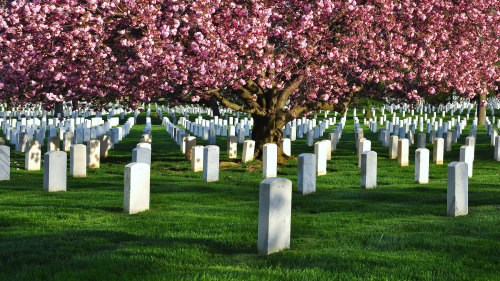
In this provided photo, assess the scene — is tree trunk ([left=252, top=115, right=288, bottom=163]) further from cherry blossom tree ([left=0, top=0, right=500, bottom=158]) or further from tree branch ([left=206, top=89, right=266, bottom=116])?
tree branch ([left=206, top=89, right=266, bottom=116])

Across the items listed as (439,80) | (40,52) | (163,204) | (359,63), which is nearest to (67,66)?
(40,52)

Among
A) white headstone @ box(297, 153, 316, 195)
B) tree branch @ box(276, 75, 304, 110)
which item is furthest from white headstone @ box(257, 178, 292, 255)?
tree branch @ box(276, 75, 304, 110)

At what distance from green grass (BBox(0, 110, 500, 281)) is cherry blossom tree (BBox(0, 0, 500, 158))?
120 inches

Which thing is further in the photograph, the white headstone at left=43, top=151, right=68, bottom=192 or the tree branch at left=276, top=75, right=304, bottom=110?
the tree branch at left=276, top=75, right=304, bottom=110

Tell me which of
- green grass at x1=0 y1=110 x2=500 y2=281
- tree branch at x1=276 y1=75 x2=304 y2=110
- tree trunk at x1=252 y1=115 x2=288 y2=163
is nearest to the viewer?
green grass at x1=0 y1=110 x2=500 y2=281

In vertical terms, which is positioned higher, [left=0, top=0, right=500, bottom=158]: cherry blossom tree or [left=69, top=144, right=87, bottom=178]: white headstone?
[left=0, top=0, right=500, bottom=158]: cherry blossom tree

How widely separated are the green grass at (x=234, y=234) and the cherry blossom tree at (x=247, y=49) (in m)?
3.04

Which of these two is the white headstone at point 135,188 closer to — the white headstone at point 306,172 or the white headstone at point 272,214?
the white headstone at point 272,214

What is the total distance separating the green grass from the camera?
6.96 meters

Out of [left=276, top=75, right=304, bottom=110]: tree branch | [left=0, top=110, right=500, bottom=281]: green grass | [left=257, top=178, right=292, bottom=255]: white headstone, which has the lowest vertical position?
[left=0, top=110, right=500, bottom=281]: green grass

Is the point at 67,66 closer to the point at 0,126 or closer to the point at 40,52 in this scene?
the point at 40,52

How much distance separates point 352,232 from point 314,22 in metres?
10.0

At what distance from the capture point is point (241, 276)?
667 centimetres

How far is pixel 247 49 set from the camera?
17078mm
